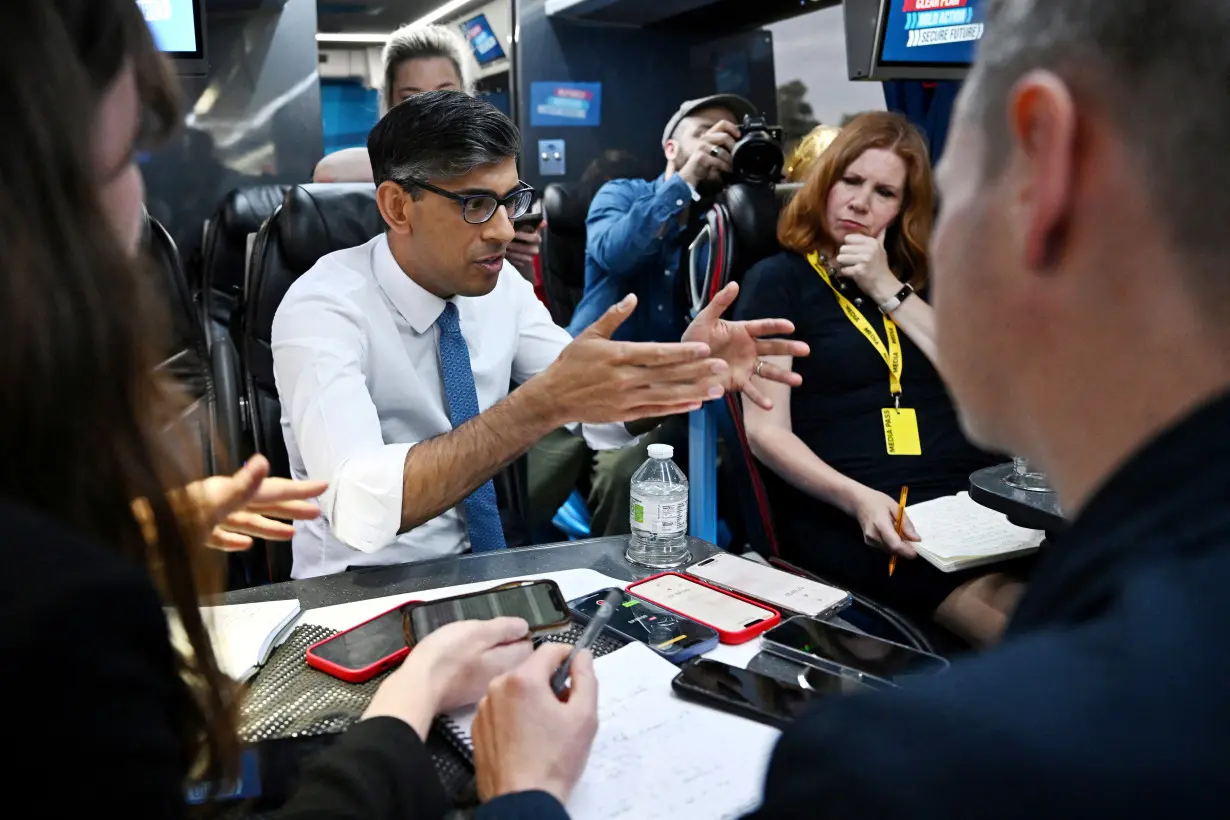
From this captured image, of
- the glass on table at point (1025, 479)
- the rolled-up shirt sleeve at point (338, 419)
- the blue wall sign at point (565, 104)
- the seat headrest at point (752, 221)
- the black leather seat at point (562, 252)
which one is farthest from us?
the blue wall sign at point (565, 104)

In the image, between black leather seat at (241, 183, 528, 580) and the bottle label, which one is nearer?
the bottle label

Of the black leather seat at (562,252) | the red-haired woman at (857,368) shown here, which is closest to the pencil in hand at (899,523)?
the red-haired woman at (857,368)

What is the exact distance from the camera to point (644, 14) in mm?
4672

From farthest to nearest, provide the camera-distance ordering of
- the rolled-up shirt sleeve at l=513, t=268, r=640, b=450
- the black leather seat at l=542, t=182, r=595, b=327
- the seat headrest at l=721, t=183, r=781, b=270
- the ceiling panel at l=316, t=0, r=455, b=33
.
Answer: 1. the ceiling panel at l=316, t=0, r=455, b=33
2. the black leather seat at l=542, t=182, r=595, b=327
3. the seat headrest at l=721, t=183, r=781, b=270
4. the rolled-up shirt sleeve at l=513, t=268, r=640, b=450

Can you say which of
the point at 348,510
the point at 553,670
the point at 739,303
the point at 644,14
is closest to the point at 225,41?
the point at 644,14

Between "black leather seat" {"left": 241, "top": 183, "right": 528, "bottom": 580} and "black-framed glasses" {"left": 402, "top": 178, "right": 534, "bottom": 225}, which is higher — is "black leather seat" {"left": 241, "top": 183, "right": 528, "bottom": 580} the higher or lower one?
the lower one

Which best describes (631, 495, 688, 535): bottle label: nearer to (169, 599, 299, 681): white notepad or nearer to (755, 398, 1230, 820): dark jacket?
(169, 599, 299, 681): white notepad

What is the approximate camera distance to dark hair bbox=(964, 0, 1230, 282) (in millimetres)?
439

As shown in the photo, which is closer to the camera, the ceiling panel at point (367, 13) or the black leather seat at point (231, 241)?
Result: the black leather seat at point (231, 241)

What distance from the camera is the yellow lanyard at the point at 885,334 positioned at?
2.12 m

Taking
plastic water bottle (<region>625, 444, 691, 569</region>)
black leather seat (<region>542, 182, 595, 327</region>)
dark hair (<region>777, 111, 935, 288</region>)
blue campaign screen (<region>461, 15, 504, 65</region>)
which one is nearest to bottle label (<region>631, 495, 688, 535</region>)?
plastic water bottle (<region>625, 444, 691, 569</region>)

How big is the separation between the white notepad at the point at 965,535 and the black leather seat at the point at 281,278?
2.55 feet

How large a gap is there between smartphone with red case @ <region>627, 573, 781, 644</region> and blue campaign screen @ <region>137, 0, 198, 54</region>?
186 centimetres

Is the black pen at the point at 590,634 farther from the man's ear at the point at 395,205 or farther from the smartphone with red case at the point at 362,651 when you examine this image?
the man's ear at the point at 395,205
